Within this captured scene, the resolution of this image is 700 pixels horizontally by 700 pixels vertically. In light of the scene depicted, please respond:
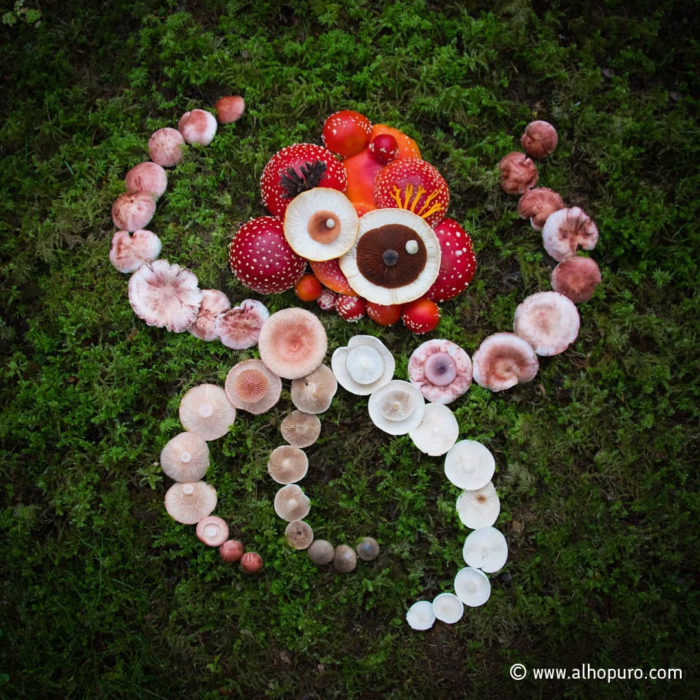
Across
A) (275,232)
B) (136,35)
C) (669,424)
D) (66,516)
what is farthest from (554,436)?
(136,35)

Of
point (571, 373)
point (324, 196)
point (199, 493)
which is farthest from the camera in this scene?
point (571, 373)

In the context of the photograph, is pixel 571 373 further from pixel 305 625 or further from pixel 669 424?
pixel 305 625

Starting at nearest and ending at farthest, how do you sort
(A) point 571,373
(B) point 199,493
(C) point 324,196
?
(C) point 324,196 → (B) point 199,493 → (A) point 571,373

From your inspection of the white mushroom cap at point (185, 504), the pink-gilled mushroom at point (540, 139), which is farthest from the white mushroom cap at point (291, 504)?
the pink-gilled mushroom at point (540, 139)

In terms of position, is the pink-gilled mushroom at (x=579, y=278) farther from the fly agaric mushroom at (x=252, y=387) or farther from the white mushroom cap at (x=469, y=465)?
the fly agaric mushroom at (x=252, y=387)

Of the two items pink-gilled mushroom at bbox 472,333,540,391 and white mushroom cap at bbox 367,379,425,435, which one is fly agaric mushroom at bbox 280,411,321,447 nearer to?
white mushroom cap at bbox 367,379,425,435

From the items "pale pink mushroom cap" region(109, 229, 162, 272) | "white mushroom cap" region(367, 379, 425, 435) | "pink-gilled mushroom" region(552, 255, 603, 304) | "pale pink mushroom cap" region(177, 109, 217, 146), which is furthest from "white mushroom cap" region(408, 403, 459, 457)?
"pale pink mushroom cap" region(177, 109, 217, 146)
